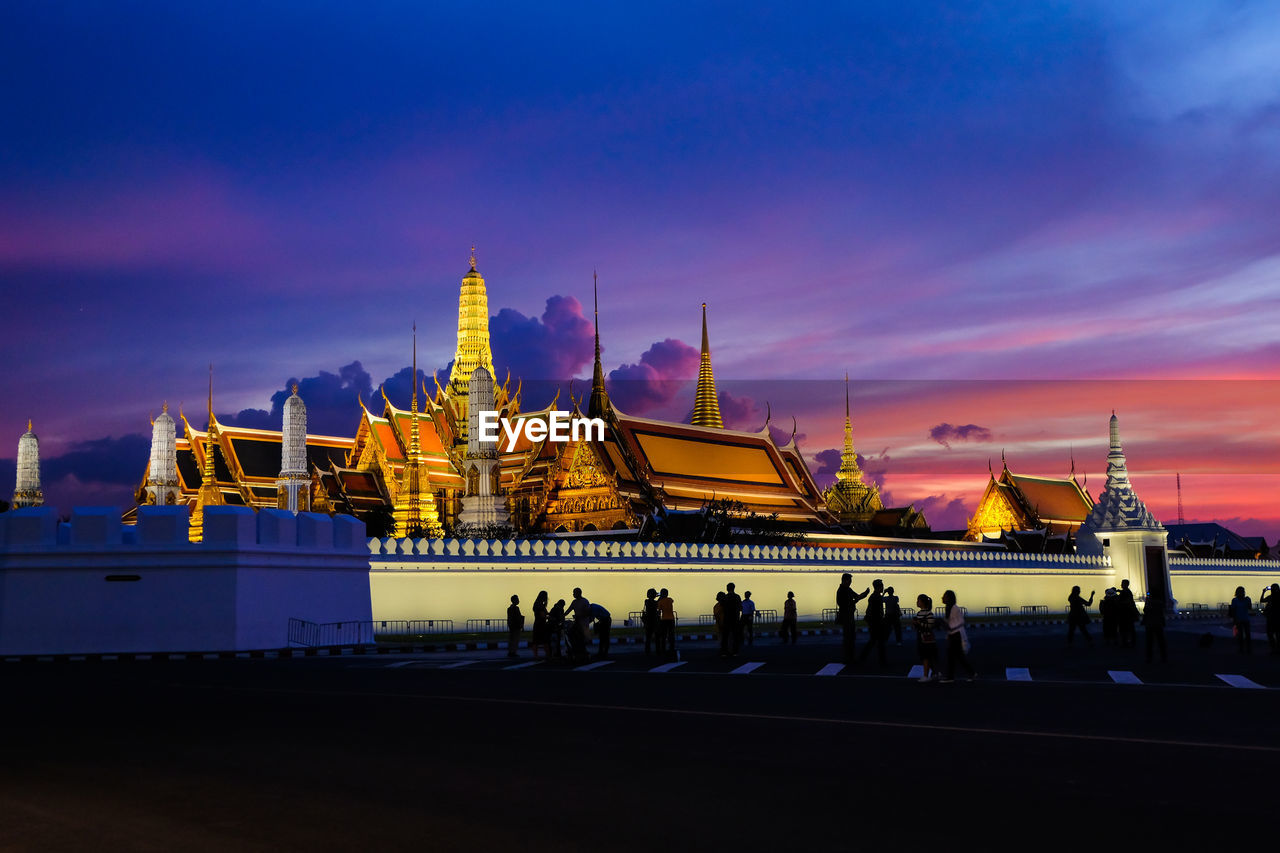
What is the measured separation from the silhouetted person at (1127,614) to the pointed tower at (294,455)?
32.6 metres

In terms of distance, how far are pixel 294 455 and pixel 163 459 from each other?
11392 mm

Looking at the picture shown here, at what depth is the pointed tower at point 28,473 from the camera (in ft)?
211

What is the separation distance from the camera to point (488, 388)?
1964 inches

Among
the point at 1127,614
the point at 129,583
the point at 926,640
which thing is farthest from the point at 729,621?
the point at 129,583

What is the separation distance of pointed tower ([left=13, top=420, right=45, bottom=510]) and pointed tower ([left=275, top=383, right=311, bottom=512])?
1954 centimetres

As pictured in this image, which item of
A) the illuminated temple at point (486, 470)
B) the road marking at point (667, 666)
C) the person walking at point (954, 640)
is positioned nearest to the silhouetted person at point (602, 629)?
the road marking at point (667, 666)

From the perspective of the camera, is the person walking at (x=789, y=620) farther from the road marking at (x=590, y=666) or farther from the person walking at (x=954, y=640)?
the person walking at (x=954, y=640)

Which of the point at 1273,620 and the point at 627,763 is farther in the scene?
the point at 1273,620

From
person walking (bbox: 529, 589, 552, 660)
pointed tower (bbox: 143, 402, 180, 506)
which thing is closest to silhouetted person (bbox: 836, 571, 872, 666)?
person walking (bbox: 529, 589, 552, 660)

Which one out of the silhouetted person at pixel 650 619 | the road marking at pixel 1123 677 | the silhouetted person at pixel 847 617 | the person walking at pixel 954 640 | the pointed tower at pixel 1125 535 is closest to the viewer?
the person walking at pixel 954 640

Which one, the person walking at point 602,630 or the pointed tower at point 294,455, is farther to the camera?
the pointed tower at point 294,455

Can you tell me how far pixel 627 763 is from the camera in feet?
30.5

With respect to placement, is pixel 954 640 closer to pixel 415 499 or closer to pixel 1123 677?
pixel 1123 677

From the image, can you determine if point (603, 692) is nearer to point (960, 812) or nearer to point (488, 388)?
point (960, 812)
